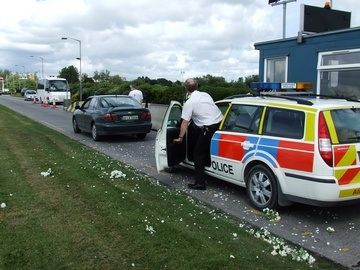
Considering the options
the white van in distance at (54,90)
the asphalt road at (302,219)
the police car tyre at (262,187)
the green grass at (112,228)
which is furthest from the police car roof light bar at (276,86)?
the white van in distance at (54,90)

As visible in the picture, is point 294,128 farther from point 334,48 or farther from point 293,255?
point 334,48

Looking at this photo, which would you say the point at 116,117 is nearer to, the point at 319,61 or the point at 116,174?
the point at 116,174

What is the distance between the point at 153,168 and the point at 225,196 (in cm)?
266

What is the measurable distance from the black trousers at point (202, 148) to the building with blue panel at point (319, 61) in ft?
19.2

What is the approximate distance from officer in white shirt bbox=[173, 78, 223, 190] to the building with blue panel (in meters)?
5.74

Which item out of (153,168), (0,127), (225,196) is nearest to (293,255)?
(225,196)

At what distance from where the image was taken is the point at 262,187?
6680 mm

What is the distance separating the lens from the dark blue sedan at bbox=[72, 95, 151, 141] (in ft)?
46.7

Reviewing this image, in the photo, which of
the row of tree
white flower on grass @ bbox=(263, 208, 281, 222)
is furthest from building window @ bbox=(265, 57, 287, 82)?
white flower on grass @ bbox=(263, 208, 281, 222)

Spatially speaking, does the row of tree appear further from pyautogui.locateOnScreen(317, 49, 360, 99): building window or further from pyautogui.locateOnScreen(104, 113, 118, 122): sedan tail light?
pyautogui.locateOnScreen(317, 49, 360, 99): building window

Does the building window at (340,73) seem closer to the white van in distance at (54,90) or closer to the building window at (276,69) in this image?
the building window at (276,69)

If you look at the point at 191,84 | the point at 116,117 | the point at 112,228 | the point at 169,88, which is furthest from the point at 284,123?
the point at 169,88

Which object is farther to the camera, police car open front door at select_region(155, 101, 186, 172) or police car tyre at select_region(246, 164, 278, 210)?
police car open front door at select_region(155, 101, 186, 172)

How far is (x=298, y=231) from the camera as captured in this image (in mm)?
5855
